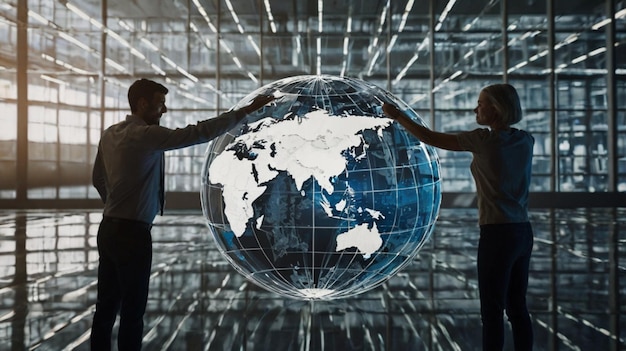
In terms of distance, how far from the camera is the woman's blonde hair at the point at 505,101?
3182 mm

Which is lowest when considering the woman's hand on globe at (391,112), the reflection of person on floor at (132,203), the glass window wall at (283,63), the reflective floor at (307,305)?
the reflective floor at (307,305)

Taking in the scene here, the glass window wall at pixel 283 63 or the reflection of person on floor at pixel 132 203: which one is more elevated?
the glass window wall at pixel 283 63

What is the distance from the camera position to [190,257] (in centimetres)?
802

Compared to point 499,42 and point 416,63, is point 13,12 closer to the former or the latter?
point 416,63

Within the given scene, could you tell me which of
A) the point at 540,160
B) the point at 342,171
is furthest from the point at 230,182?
the point at 540,160

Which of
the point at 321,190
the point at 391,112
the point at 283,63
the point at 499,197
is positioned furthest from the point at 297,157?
the point at 283,63

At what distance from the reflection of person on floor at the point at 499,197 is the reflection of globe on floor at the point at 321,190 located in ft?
1.24

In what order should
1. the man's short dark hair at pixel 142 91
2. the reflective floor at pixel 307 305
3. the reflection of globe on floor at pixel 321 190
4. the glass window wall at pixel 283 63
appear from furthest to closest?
1. the glass window wall at pixel 283 63
2. the reflective floor at pixel 307 305
3. the reflection of globe on floor at pixel 321 190
4. the man's short dark hair at pixel 142 91

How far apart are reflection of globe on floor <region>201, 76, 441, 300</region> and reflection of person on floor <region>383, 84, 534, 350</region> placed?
1.24 feet

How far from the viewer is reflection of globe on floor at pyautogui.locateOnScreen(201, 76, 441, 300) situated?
11.1ft

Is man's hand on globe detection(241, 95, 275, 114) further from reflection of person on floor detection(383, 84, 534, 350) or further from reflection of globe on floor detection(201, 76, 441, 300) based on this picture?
reflection of person on floor detection(383, 84, 534, 350)

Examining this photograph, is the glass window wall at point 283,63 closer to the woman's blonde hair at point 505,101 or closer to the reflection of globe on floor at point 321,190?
the reflection of globe on floor at point 321,190

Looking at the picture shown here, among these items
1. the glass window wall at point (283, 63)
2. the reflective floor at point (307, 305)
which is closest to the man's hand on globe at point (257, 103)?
the reflective floor at point (307, 305)

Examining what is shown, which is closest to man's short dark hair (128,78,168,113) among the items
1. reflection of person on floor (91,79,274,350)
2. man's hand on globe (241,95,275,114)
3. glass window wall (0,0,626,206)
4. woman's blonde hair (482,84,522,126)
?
reflection of person on floor (91,79,274,350)
